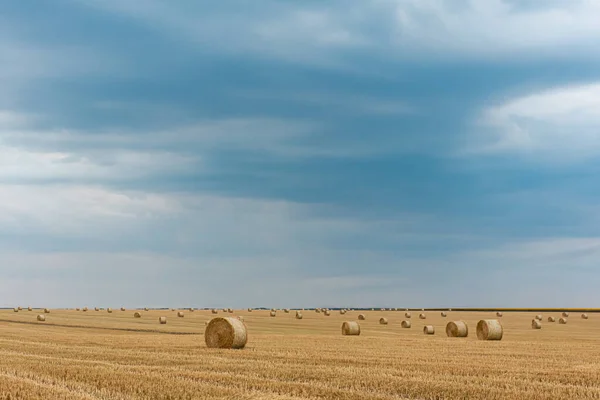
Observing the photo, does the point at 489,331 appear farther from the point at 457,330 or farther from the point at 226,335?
the point at 226,335

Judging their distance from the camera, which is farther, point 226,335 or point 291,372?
point 226,335

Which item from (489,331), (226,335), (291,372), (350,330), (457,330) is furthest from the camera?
(457,330)

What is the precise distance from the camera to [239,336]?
24953 mm

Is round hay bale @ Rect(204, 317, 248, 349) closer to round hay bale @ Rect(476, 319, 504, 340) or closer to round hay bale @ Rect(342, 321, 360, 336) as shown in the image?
round hay bale @ Rect(342, 321, 360, 336)

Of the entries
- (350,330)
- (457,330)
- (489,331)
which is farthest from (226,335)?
(457,330)

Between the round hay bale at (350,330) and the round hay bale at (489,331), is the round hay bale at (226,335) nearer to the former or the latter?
the round hay bale at (350,330)

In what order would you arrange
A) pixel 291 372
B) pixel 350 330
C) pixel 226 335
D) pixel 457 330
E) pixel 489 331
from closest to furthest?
pixel 291 372 < pixel 226 335 < pixel 489 331 < pixel 350 330 < pixel 457 330

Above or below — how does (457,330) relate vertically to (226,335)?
below

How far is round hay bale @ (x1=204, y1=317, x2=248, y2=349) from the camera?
24781 mm

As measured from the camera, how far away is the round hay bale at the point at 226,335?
2478 cm

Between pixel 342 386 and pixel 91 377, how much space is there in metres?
5.49

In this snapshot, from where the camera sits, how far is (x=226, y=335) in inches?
983

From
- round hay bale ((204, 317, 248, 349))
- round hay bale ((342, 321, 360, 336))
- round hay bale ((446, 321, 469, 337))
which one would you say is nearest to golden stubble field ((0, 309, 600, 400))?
round hay bale ((204, 317, 248, 349))

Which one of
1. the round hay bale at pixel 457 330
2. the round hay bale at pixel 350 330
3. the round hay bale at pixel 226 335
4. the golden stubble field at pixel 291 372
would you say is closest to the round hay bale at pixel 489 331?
the round hay bale at pixel 457 330
